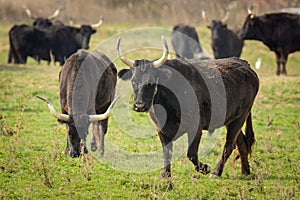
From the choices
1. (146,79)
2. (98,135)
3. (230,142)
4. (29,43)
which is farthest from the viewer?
(29,43)

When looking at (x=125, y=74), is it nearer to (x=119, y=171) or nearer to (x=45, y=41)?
(x=119, y=171)

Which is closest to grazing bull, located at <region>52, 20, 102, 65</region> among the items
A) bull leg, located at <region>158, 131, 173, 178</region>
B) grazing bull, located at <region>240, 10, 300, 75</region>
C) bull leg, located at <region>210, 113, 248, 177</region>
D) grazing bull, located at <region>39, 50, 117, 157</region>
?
grazing bull, located at <region>240, 10, 300, 75</region>

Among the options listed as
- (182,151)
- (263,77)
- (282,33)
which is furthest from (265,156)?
(282,33)

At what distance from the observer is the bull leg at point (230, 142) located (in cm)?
868

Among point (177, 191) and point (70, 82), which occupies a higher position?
point (70, 82)

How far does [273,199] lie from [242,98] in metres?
1.94

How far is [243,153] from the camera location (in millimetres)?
9102

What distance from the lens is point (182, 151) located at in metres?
10.4

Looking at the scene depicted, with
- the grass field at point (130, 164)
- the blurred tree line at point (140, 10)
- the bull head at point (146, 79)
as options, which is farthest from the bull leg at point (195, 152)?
the blurred tree line at point (140, 10)

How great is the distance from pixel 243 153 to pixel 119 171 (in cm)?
195

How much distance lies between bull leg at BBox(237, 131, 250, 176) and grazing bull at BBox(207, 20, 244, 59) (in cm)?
1451

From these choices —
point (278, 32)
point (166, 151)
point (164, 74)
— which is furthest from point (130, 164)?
point (278, 32)

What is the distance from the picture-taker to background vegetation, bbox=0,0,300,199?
7.73m

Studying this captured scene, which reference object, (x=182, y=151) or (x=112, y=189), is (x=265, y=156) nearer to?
(x=182, y=151)
